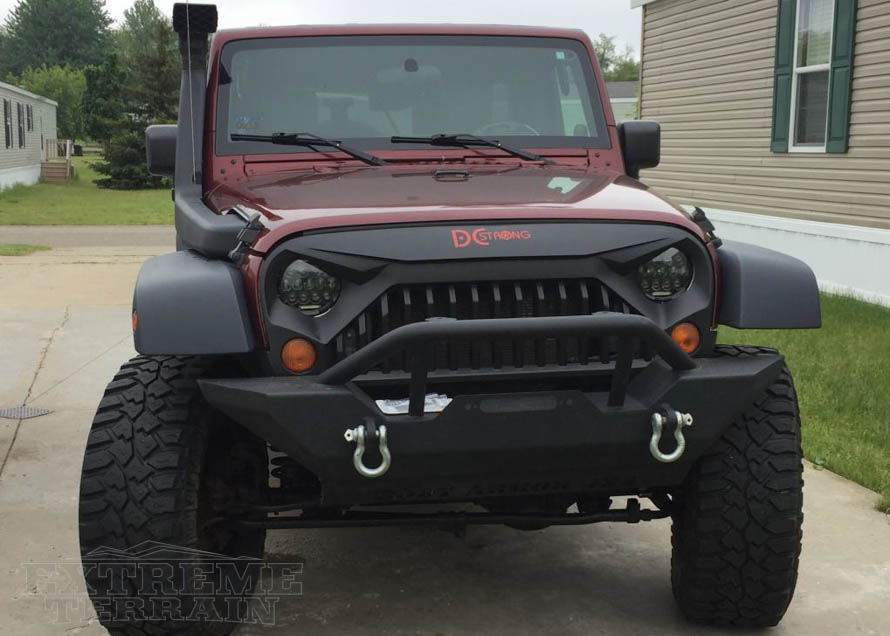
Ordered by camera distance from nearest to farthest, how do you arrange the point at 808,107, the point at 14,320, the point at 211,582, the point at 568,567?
the point at 211,582, the point at 568,567, the point at 14,320, the point at 808,107

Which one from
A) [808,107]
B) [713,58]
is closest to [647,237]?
[808,107]

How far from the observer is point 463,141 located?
422cm

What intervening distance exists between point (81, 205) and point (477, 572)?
1025 inches

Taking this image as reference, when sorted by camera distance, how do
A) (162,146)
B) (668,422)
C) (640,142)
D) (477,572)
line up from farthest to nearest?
(640,142) < (162,146) < (477,572) < (668,422)

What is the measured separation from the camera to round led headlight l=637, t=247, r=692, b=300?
3.19 meters

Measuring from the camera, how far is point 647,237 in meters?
3.14

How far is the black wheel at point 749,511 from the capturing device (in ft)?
11.0

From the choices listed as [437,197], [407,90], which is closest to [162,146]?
[407,90]

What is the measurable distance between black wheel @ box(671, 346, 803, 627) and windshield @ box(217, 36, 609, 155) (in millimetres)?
1493

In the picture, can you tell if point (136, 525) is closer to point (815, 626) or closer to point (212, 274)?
point (212, 274)

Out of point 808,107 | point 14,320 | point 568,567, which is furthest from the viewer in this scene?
point 808,107

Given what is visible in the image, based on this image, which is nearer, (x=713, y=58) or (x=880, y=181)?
A: (x=880, y=181)

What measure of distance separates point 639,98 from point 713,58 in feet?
8.41

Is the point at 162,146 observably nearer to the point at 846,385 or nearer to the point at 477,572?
the point at 477,572
